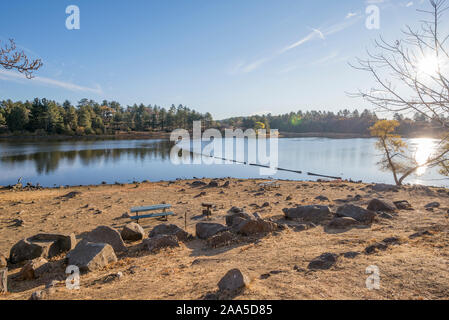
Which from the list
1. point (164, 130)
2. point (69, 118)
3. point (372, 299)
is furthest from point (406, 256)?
point (164, 130)

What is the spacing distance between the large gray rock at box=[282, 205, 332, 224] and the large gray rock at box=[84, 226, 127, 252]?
592 cm

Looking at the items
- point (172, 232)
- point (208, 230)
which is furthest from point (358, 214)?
point (172, 232)

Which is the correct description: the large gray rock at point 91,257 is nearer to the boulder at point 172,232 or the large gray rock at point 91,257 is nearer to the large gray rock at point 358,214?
the boulder at point 172,232

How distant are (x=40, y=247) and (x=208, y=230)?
4568 millimetres

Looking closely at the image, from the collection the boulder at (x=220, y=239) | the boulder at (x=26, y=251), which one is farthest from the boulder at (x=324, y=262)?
the boulder at (x=26, y=251)

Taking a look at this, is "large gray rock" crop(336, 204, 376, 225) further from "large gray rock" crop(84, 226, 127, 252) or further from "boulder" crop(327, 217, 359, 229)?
"large gray rock" crop(84, 226, 127, 252)

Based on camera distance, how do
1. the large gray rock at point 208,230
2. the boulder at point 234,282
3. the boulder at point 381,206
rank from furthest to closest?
the boulder at point 381,206 → the large gray rock at point 208,230 → the boulder at point 234,282

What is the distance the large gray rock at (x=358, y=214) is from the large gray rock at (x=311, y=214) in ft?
1.43

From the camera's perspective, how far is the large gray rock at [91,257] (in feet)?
19.2

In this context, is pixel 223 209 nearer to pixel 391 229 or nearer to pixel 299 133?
pixel 391 229

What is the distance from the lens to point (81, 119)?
306ft

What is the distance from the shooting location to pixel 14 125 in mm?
81750

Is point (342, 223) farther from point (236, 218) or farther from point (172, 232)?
point (172, 232)

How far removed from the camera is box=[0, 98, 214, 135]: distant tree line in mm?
82062
